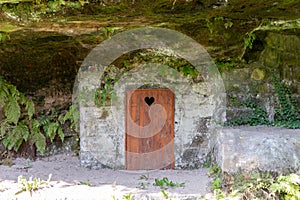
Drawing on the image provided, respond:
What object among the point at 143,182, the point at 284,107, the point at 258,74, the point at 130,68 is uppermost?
the point at 130,68

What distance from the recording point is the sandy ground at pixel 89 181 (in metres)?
4.31

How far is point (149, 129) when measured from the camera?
5910 mm

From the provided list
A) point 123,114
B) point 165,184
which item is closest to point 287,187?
point 165,184

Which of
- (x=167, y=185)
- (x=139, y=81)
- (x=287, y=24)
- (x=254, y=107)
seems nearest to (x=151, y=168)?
(x=167, y=185)

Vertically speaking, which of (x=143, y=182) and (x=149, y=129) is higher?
(x=149, y=129)

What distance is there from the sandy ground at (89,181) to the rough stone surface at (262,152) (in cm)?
64

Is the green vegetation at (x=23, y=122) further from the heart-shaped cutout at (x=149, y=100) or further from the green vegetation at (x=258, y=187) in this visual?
the green vegetation at (x=258, y=187)

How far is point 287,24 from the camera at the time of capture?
4.80 metres

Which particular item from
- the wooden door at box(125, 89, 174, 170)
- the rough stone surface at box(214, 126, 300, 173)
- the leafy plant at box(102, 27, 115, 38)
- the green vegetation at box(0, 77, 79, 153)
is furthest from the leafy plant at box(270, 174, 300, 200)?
the green vegetation at box(0, 77, 79, 153)

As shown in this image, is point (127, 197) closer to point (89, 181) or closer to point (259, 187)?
point (89, 181)

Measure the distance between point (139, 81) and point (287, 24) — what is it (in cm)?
260

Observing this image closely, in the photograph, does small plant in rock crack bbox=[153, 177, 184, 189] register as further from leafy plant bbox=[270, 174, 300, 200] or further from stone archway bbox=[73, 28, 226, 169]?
leafy plant bbox=[270, 174, 300, 200]

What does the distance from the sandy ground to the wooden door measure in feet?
0.72

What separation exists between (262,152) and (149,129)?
89.0 inches
